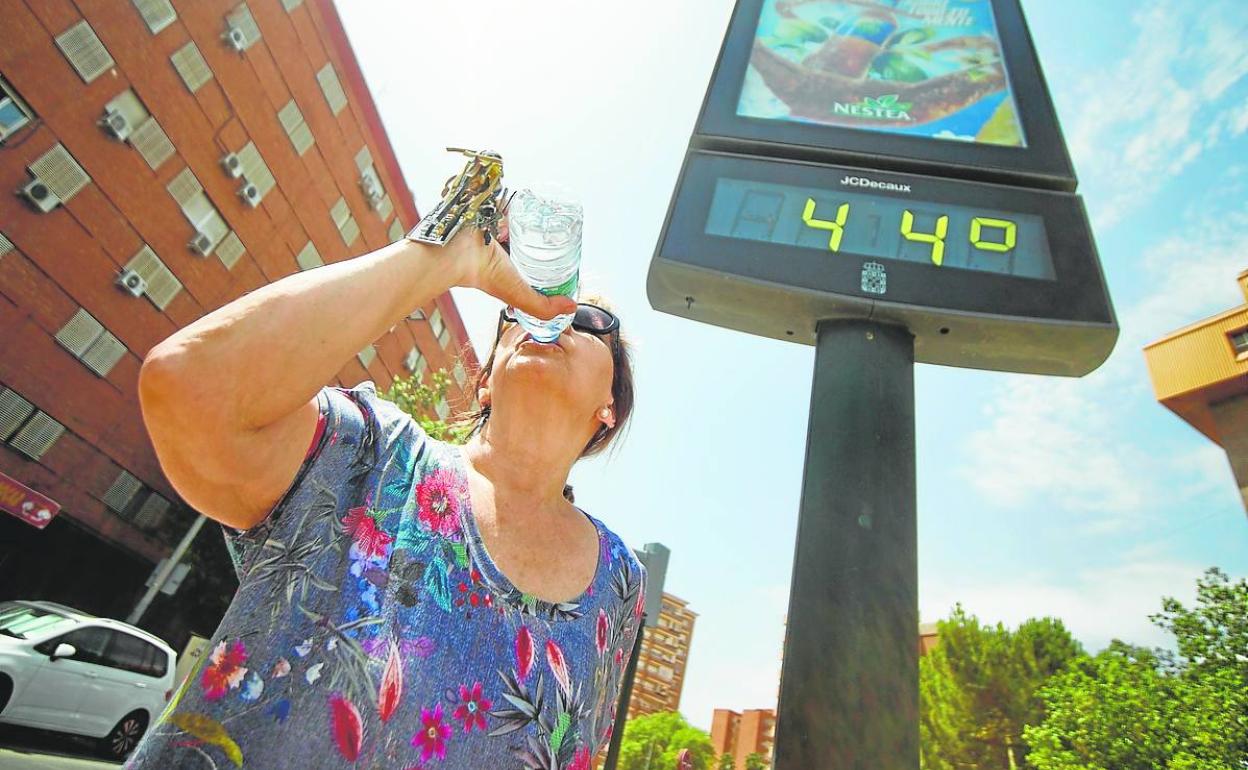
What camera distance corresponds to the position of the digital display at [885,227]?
2582mm

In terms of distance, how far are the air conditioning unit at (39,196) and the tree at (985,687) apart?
2566 centimetres

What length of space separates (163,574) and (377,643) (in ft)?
62.6

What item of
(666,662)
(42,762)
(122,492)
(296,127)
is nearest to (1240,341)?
(296,127)

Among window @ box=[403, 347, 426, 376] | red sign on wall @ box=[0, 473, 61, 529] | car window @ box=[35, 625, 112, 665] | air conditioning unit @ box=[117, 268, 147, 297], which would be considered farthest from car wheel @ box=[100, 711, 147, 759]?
window @ box=[403, 347, 426, 376]

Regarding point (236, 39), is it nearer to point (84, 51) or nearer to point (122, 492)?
point (84, 51)

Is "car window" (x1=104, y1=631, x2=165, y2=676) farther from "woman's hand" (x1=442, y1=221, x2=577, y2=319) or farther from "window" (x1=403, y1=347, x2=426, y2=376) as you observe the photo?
"window" (x1=403, y1=347, x2=426, y2=376)

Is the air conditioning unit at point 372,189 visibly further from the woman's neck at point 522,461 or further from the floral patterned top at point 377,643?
the floral patterned top at point 377,643

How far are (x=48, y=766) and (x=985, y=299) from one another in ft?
25.5

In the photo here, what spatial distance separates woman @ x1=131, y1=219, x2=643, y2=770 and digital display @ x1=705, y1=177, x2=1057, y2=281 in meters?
1.51

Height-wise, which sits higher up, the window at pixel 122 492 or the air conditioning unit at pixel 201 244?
the air conditioning unit at pixel 201 244

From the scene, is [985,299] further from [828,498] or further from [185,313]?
[185,313]

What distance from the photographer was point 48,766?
575cm

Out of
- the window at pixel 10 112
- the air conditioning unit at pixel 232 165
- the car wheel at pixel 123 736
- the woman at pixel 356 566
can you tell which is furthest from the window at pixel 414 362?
the woman at pixel 356 566

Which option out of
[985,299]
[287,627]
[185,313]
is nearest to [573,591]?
[287,627]
